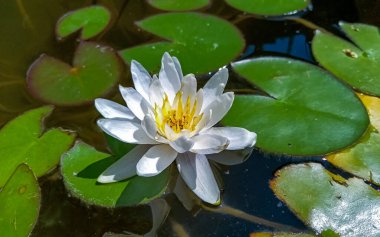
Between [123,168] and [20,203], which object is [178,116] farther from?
[20,203]

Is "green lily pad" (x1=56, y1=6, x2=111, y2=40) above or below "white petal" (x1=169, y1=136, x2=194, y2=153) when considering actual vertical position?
above

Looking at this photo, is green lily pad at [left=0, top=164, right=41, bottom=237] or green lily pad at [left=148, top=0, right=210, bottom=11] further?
green lily pad at [left=148, top=0, right=210, bottom=11]

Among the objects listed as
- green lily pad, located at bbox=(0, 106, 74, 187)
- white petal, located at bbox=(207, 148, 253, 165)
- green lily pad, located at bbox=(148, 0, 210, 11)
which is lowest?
white petal, located at bbox=(207, 148, 253, 165)

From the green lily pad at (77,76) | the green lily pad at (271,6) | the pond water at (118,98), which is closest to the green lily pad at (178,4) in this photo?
the pond water at (118,98)

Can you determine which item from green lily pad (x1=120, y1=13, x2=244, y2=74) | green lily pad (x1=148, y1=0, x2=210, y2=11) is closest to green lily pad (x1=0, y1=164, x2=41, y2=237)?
green lily pad (x1=120, y1=13, x2=244, y2=74)

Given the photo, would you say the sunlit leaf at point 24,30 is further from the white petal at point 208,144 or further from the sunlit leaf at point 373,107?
the sunlit leaf at point 373,107

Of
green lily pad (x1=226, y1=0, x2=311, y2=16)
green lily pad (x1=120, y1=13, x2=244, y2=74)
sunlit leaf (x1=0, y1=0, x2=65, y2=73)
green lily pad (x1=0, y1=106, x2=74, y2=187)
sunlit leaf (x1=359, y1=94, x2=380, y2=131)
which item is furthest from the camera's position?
green lily pad (x1=226, y1=0, x2=311, y2=16)

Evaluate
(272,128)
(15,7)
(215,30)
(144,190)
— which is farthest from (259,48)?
(15,7)

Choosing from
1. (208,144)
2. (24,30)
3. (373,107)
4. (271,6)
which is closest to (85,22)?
(24,30)

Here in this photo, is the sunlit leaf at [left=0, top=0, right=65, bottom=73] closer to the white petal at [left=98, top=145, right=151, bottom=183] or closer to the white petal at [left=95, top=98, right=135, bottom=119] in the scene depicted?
the white petal at [left=95, top=98, right=135, bottom=119]
